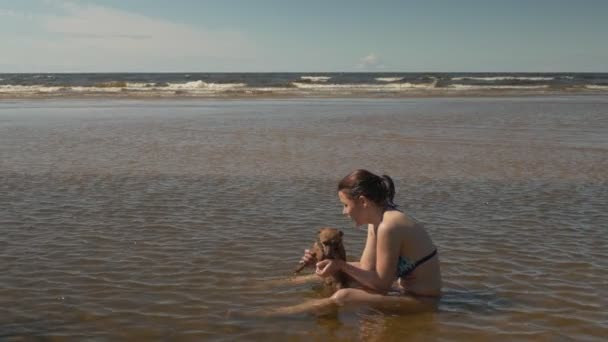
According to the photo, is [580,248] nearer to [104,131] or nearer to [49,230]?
[49,230]

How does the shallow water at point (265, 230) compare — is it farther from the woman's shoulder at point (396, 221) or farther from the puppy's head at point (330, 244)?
the woman's shoulder at point (396, 221)

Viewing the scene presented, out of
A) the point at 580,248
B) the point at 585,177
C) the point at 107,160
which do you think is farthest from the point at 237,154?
the point at 580,248

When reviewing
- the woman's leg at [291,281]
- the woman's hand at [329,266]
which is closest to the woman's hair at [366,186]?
the woman's hand at [329,266]

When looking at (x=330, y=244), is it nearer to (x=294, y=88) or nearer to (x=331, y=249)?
(x=331, y=249)

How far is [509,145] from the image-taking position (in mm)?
15164

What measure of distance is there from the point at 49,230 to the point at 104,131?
11548mm

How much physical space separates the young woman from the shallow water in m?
0.16

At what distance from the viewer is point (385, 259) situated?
489cm

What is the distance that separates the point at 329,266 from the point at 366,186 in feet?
2.40

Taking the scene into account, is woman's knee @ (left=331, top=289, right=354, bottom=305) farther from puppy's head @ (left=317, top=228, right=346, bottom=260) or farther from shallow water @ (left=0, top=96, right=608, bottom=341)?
puppy's head @ (left=317, top=228, right=346, bottom=260)

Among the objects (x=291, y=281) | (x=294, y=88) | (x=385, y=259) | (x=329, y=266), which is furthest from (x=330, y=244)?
(x=294, y=88)

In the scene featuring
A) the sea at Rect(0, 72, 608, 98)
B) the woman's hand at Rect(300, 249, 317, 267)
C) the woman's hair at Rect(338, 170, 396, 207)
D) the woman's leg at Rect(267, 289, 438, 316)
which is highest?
the sea at Rect(0, 72, 608, 98)

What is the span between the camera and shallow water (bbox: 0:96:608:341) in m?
4.74

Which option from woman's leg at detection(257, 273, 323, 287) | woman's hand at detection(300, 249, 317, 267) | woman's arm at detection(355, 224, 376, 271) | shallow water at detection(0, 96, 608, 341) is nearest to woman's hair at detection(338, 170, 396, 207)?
woman's arm at detection(355, 224, 376, 271)
